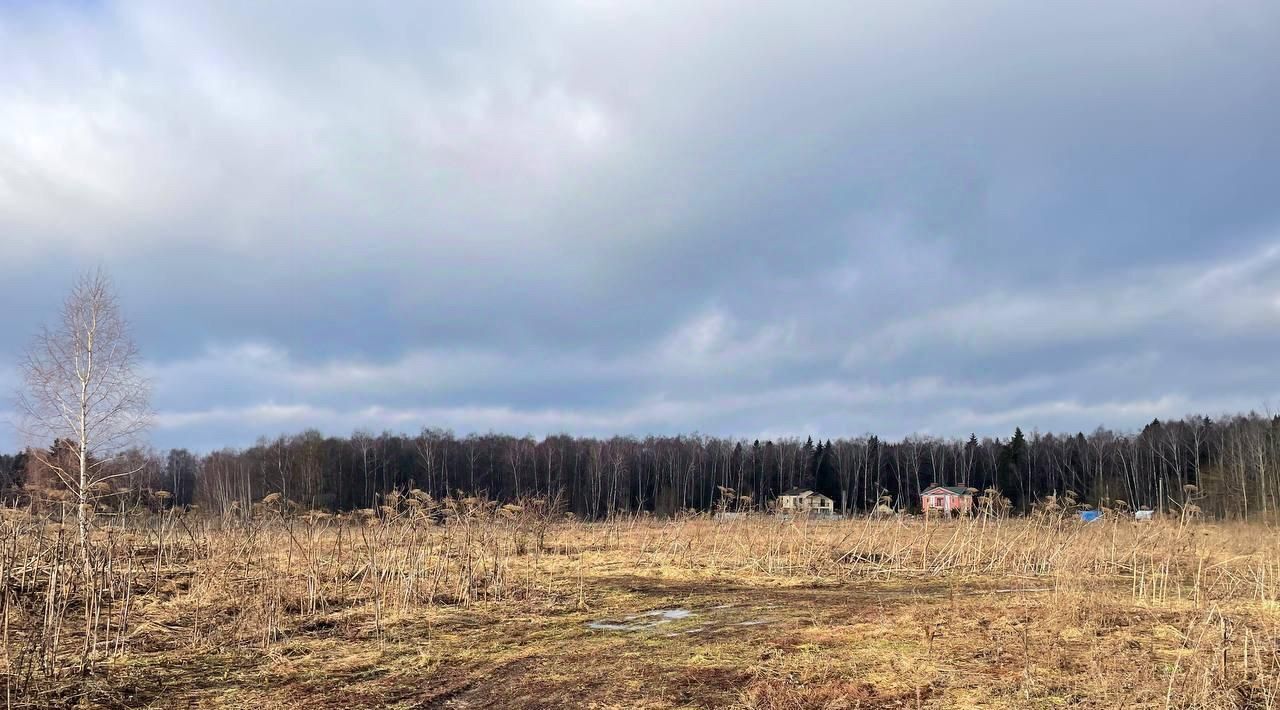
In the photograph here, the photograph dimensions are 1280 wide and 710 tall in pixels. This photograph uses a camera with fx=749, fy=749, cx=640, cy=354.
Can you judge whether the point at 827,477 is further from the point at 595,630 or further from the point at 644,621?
the point at 595,630

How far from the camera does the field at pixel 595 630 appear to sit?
6.68m

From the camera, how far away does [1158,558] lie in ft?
61.8

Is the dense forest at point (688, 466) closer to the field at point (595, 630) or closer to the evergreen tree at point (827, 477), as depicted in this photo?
the evergreen tree at point (827, 477)

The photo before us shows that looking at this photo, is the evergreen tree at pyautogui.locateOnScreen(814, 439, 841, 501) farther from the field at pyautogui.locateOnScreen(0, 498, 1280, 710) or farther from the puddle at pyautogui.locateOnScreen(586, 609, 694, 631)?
the puddle at pyautogui.locateOnScreen(586, 609, 694, 631)

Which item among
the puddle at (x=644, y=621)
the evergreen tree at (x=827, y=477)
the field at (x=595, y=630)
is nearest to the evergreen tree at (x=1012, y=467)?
the evergreen tree at (x=827, y=477)

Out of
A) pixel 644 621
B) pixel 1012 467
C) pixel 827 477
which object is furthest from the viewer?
pixel 827 477

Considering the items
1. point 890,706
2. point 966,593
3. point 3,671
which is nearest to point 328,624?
point 3,671

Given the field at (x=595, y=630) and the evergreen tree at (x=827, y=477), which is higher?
the field at (x=595, y=630)

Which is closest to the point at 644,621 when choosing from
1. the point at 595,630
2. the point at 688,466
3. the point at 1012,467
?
the point at 595,630

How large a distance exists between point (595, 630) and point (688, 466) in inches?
2719

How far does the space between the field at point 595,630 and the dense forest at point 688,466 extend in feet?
147

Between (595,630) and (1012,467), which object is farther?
(1012,467)

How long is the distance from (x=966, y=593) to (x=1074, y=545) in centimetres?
363

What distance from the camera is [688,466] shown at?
78.9m
